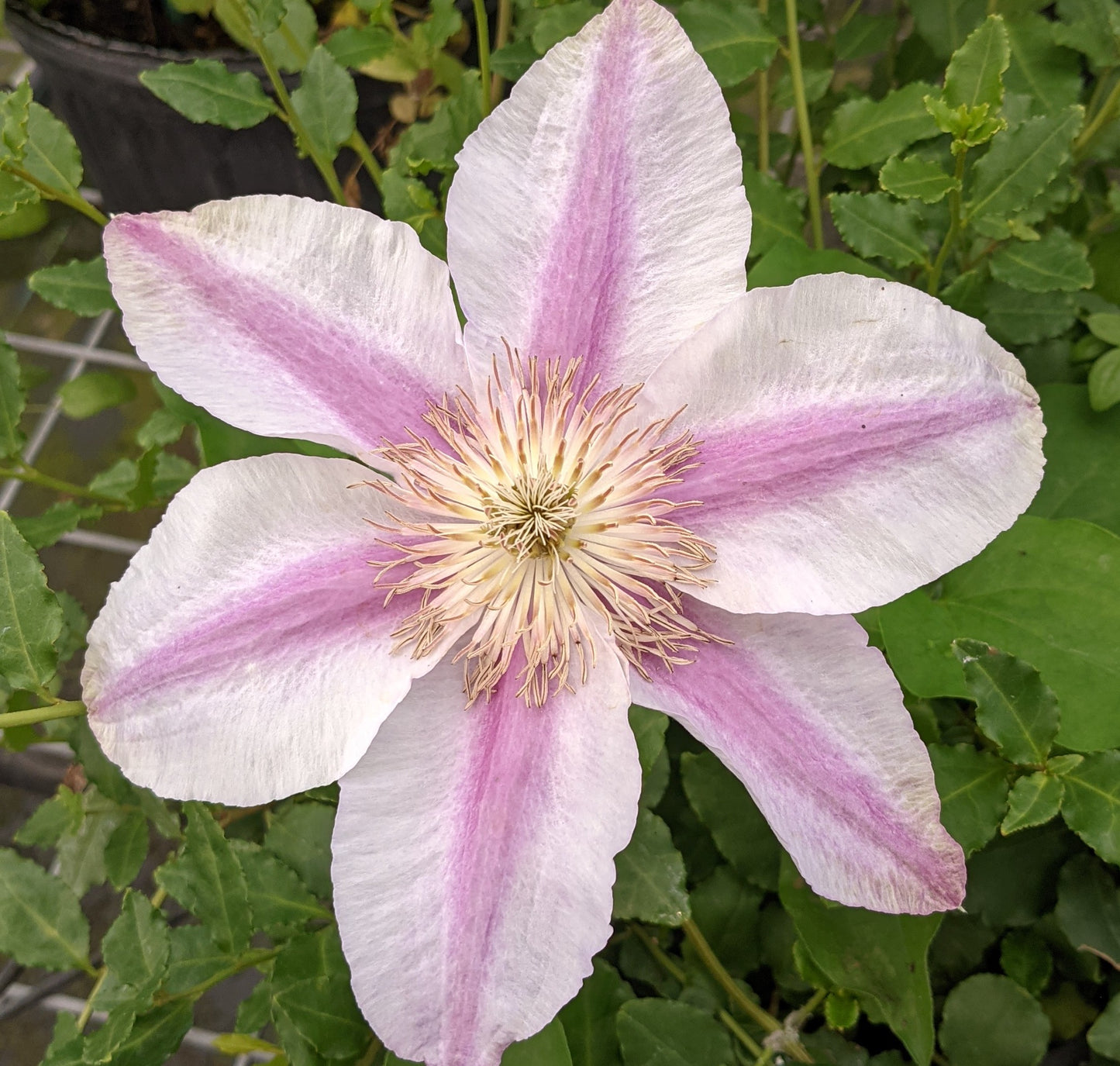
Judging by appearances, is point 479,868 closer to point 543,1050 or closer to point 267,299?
point 543,1050

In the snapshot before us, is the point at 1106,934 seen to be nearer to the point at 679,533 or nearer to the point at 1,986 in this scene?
the point at 679,533

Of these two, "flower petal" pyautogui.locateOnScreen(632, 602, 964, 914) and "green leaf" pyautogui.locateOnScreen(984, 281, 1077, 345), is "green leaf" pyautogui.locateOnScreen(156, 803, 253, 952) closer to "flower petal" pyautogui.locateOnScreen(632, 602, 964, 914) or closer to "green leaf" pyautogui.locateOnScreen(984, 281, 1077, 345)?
"flower petal" pyautogui.locateOnScreen(632, 602, 964, 914)

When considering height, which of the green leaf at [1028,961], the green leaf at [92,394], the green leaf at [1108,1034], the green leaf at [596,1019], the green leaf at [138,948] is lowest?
the green leaf at [1028,961]

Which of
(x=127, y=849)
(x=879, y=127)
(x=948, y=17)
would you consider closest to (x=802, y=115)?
(x=879, y=127)

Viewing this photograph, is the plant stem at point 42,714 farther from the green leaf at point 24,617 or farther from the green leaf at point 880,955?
the green leaf at point 880,955

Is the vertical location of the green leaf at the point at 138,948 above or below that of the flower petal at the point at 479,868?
below

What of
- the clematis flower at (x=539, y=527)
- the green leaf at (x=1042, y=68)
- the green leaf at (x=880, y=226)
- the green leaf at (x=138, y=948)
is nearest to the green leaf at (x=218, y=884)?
the green leaf at (x=138, y=948)
